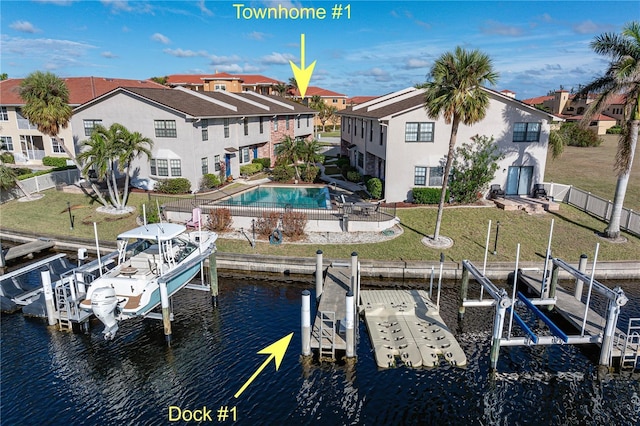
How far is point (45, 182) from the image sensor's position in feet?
117

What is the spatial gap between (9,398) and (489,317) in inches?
695

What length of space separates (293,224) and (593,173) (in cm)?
3576

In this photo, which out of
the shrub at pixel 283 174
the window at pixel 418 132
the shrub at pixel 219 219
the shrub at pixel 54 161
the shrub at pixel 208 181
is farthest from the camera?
the shrub at pixel 54 161

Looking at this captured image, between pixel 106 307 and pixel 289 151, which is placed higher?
pixel 289 151

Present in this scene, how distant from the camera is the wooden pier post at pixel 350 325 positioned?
15062mm

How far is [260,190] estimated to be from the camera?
37.8 m

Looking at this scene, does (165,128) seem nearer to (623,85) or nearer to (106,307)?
(106,307)

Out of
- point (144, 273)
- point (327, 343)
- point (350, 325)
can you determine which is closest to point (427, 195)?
point (350, 325)

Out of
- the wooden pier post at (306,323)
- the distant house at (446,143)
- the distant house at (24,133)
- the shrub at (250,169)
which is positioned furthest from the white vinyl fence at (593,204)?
the distant house at (24,133)

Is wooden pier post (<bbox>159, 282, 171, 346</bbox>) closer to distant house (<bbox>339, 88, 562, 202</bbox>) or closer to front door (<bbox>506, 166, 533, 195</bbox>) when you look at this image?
distant house (<bbox>339, 88, 562, 202</bbox>)

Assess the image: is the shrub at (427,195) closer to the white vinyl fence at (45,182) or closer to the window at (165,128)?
the window at (165,128)

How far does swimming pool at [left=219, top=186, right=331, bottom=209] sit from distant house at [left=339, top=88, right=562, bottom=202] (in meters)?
5.54

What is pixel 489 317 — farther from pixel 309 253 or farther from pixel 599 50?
pixel 599 50

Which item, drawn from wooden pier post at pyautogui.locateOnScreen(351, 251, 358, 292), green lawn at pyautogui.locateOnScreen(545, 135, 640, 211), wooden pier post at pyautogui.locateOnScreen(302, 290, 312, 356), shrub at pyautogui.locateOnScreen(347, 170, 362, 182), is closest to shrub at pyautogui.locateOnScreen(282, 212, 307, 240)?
wooden pier post at pyautogui.locateOnScreen(351, 251, 358, 292)
